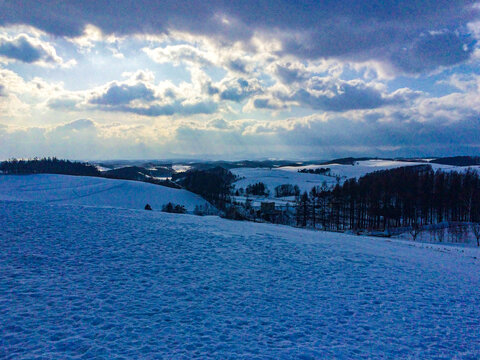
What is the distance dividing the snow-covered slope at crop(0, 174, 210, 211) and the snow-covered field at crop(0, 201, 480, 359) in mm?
76514

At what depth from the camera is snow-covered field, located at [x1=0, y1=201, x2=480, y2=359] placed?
595 cm

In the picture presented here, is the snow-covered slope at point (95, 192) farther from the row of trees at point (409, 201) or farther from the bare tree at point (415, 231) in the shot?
the bare tree at point (415, 231)

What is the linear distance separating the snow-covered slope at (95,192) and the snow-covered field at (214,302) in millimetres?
76514

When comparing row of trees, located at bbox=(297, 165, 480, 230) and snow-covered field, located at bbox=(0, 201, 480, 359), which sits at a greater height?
snow-covered field, located at bbox=(0, 201, 480, 359)

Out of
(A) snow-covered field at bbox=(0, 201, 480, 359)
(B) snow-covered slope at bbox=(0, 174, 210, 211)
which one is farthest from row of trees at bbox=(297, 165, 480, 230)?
(A) snow-covered field at bbox=(0, 201, 480, 359)

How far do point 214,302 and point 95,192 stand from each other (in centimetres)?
10641

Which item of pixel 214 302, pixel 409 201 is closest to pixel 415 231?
pixel 409 201

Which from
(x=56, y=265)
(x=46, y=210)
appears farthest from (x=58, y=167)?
(x=56, y=265)

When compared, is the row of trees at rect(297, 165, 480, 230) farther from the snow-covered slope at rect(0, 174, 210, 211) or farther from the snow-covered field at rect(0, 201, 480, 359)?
the snow-covered field at rect(0, 201, 480, 359)

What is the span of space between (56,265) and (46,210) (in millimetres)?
12515

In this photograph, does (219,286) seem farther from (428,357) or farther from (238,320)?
(428,357)

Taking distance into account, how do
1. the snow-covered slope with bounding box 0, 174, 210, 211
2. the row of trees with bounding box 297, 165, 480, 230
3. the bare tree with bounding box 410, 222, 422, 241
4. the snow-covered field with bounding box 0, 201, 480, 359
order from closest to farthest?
the snow-covered field with bounding box 0, 201, 480, 359
the bare tree with bounding box 410, 222, 422, 241
the row of trees with bounding box 297, 165, 480, 230
the snow-covered slope with bounding box 0, 174, 210, 211

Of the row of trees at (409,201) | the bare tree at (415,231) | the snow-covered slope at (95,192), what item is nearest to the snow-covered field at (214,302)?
the bare tree at (415,231)

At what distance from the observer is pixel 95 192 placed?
99750mm
